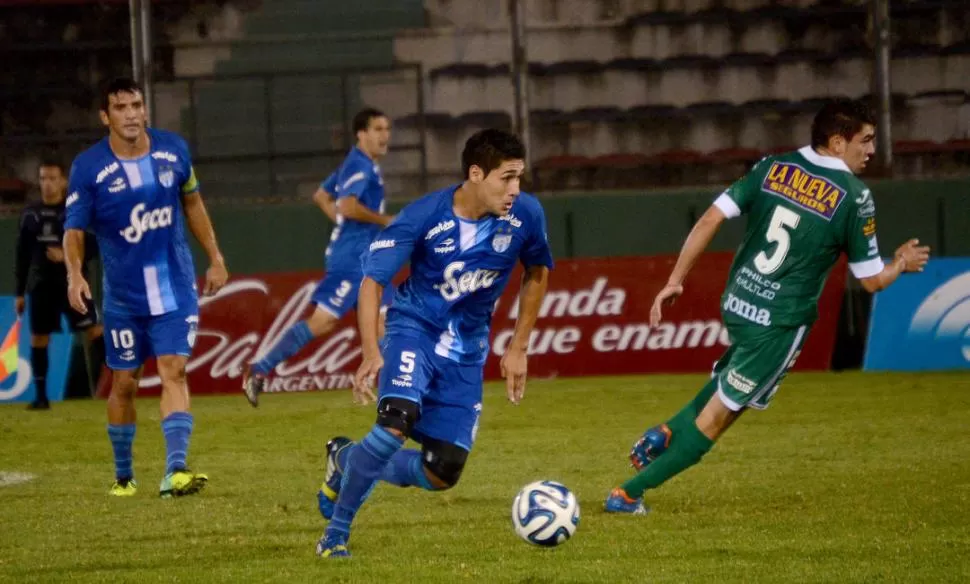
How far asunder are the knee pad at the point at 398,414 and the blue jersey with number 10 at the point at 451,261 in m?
0.41

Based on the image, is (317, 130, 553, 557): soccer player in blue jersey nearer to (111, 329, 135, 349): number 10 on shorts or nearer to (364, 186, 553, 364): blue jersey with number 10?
(364, 186, 553, 364): blue jersey with number 10

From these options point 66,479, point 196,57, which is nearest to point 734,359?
point 66,479

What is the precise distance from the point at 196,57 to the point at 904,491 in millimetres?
12832

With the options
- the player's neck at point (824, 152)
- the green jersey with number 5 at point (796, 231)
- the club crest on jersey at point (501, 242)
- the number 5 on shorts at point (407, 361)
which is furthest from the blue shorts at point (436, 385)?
the player's neck at point (824, 152)

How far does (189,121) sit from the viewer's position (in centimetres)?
1761

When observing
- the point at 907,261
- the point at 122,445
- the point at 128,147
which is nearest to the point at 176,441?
the point at 122,445

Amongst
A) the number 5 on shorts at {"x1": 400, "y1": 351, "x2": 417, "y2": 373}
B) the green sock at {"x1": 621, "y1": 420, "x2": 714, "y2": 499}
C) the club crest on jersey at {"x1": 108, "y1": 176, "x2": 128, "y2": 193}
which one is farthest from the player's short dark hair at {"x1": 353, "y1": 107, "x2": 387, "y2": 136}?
the number 5 on shorts at {"x1": 400, "y1": 351, "x2": 417, "y2": 373}

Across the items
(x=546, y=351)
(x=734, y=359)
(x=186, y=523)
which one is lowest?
(x=546, y=351)

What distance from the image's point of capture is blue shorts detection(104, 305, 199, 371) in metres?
8.95

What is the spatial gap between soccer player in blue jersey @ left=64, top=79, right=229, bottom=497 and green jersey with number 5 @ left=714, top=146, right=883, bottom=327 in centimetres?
312

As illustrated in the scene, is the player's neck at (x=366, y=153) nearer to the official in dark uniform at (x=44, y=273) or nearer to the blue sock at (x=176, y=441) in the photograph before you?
the official in dark uniform at (x=44, y=273)

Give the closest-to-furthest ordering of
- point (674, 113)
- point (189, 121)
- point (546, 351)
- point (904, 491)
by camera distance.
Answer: point (904, 491) → point (546, 351) → point (189, 121) → point (674, 113)

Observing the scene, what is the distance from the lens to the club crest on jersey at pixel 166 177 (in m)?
8.98

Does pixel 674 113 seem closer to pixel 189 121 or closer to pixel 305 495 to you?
pixel 189 121
